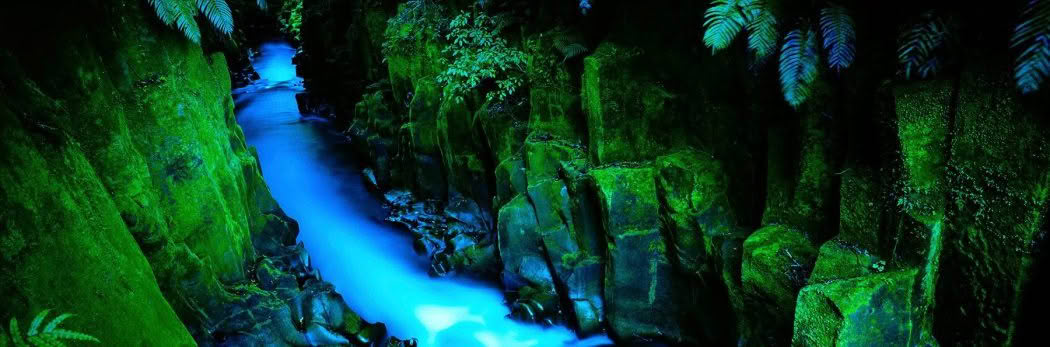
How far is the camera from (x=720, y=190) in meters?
6.04

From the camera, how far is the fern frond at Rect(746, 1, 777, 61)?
4047mm

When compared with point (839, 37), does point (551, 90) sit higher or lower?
lower

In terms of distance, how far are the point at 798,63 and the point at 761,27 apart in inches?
14.8

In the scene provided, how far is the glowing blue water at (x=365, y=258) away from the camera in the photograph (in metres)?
8.03

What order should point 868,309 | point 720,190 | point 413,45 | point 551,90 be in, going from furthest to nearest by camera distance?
point 413,45 → point 551,90 → point 720,190 → point 868,309

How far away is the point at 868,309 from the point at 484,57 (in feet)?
19.9

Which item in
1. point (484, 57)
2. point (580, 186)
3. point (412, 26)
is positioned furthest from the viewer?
point (412, 26)

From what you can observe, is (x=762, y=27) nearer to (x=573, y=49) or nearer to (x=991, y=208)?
(x=991, y=208)

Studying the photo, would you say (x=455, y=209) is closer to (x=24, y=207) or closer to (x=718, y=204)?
(x=718, y=204)

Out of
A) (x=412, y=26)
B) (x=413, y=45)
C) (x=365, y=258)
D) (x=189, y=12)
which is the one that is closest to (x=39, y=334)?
(x=189, y=12)

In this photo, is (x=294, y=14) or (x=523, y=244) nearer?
(x=523, y=244)

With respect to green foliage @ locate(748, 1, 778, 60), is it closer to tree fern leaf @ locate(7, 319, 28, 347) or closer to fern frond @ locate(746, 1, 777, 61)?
fern frond @ locate(746, 1, 777, 61)

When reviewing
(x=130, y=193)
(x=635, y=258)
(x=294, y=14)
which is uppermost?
(x=294, y=14)

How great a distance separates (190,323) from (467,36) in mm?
5448
